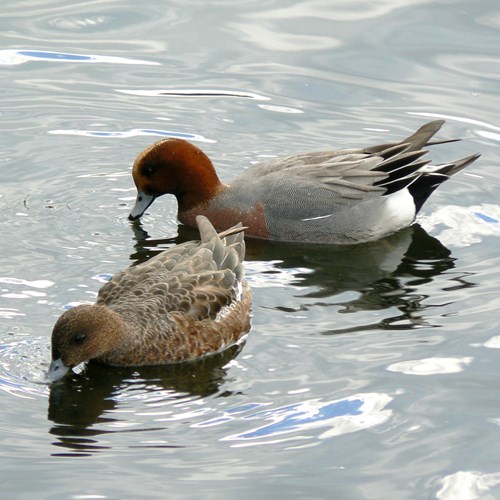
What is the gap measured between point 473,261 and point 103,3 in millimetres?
6363

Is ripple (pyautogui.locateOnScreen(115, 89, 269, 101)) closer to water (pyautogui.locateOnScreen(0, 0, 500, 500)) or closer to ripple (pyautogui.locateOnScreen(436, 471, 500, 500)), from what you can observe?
water (pyautogui.locateOnScreen(0, 0, 500, 500))

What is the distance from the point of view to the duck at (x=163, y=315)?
24.6ft

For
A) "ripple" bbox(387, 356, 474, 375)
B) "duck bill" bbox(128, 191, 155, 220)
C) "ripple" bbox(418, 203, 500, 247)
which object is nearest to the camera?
"ripple" bbox(387, 356, 474, 375)

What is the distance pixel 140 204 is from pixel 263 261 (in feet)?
4.27

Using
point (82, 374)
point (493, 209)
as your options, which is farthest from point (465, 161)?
point (82, 374)

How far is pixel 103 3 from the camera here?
562 inches

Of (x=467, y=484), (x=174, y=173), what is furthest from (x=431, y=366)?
(x=174, y=173)

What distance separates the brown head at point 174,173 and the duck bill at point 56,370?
3.05m

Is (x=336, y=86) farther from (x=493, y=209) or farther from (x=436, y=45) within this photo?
(x=493, y=209)

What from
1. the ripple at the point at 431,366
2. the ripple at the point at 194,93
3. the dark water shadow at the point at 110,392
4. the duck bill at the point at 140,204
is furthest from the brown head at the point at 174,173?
the ripple at the point at 431,366

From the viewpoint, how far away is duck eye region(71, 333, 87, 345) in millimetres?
7441

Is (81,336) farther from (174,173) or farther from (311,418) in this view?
(174,173)

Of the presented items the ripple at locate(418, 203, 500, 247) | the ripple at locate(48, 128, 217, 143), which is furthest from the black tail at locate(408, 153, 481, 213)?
the ripple at locate(48, 128, 217, 143)

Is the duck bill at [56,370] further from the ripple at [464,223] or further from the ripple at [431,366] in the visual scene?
the ripple at [464,223]
